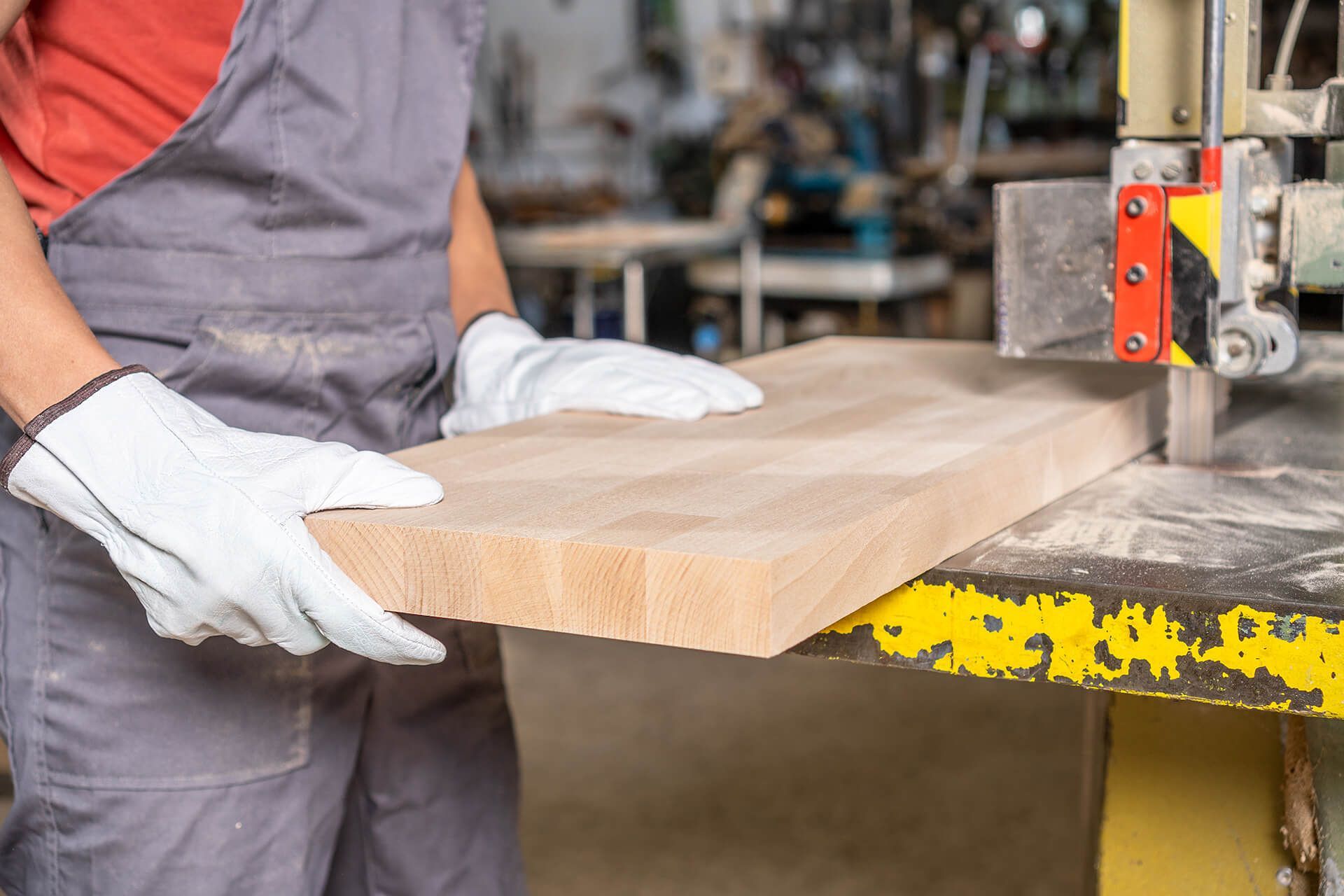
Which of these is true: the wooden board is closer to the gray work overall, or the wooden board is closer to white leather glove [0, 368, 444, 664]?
white leather glove [0, 368, 444, 664]

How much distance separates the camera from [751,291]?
16.6ft

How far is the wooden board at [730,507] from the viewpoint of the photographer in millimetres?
697

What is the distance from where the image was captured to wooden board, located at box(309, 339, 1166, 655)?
0.70 meters

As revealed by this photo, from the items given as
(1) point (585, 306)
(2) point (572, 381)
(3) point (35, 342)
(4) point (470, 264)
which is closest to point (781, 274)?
(1) point (585, 306)

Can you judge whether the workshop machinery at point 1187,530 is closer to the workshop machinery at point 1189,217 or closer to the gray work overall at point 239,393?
the workshop machinery at point 1189,217

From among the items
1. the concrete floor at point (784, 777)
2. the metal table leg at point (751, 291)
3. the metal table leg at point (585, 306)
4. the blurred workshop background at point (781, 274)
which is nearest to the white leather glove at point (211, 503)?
the blurred workshop background at point (781, 274)

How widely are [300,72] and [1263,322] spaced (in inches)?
28.6

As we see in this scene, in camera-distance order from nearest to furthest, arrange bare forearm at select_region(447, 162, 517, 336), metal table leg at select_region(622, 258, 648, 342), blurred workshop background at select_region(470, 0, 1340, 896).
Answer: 1. bare forearm at select_region(447, 162, 517, 336)
2. blurred workshop background at select_region(470, 0, 1340, 896)
3. metal table leg at select_region(622, 258, 648, 342)

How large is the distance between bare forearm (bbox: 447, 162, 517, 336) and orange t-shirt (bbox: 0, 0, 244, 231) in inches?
13.5

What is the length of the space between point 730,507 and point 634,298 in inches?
145

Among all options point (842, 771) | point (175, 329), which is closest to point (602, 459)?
point (175, 329)

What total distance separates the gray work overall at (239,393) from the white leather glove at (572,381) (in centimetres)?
7

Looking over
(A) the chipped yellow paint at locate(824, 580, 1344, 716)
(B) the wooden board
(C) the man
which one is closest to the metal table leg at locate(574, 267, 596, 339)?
(C) the man

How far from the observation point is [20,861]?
1047mm
